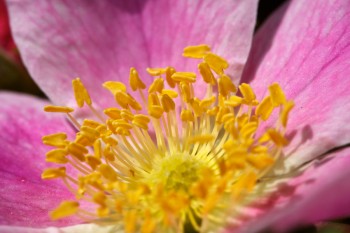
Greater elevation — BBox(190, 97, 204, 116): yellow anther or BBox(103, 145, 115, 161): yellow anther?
BBox(190, 97, 204, 116): yellow anther

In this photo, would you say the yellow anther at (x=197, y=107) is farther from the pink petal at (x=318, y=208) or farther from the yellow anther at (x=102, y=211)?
the pink petal at (x=318, y=208)

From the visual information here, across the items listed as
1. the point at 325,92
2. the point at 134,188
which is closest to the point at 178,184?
the point at 134,188

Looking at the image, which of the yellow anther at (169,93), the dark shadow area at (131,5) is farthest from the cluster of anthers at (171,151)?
the dark shadow area at (131,5)

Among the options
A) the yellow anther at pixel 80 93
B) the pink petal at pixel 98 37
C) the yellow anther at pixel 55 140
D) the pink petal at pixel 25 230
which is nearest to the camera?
the pink petal at pixel 25 230

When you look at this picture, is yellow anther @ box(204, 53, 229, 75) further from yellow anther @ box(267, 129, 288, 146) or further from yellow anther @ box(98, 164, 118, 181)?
yellow anther @ box(98, 164, 118, 181)

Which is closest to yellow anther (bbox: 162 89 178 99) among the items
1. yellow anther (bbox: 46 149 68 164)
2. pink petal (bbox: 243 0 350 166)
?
pink petal (bbox: 243 0 350 166)

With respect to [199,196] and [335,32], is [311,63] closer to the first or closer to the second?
[335,32]
